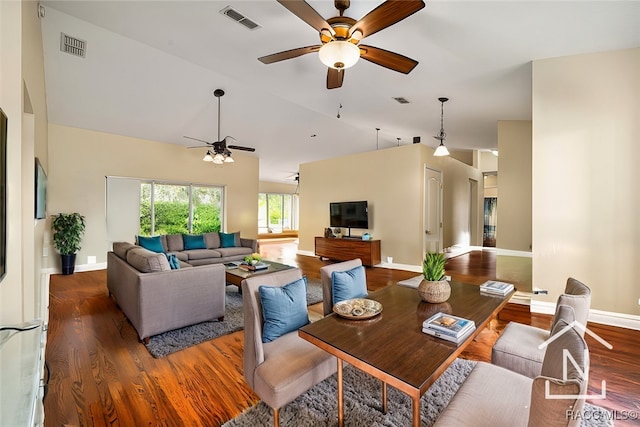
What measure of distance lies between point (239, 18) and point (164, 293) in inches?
115

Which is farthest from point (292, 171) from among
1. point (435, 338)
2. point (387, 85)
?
→ point (435, 338)

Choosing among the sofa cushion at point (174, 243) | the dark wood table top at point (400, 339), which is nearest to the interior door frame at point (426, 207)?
the dark wood table top at point (400, 339)

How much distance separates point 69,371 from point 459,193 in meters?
8.58

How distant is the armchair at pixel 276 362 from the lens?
4.99 feet

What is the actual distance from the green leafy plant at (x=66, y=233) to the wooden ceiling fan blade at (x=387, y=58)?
20.4ft

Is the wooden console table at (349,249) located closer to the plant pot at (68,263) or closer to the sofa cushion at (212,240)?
the sofa cushion at (212,240)

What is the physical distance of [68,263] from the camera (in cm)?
539

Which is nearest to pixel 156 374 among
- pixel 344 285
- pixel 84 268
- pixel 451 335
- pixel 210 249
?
pixel 344 285

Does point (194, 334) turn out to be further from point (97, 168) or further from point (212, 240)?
point (97, 168)

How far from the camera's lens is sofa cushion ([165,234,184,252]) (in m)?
5.69

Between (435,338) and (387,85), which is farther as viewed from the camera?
(387,85)

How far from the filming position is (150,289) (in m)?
2.70

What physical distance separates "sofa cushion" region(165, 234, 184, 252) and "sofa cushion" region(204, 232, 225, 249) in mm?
500

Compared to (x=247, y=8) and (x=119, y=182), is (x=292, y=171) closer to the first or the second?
(x=119, y=182)
